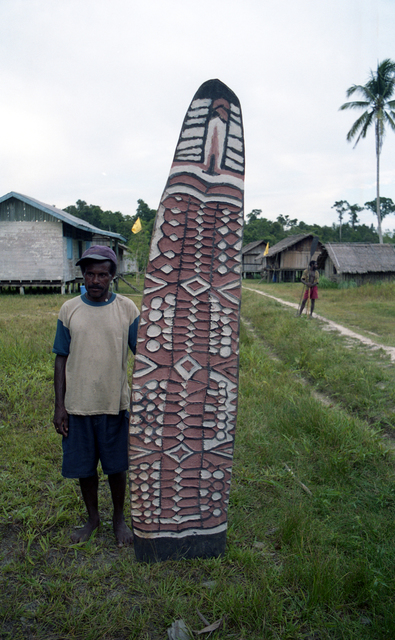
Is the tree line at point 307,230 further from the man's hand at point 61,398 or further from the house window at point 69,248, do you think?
the man's hand at point 61,398

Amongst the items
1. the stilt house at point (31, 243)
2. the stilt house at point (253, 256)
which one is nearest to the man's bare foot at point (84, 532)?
the stilt house at point (31, 243)

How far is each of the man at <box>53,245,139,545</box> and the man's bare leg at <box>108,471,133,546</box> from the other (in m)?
0.08

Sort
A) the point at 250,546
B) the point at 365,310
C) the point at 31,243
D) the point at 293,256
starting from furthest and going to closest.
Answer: the point at 293,256, the point at 31,243, the point at 365,310, the point at 250,546

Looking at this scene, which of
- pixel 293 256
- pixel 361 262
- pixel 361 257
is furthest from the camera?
pixel 293 256

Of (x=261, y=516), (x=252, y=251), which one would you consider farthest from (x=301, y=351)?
(x=252, y=251)

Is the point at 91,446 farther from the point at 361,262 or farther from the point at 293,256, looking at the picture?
the point at 293,256

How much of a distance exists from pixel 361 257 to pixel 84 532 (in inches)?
813

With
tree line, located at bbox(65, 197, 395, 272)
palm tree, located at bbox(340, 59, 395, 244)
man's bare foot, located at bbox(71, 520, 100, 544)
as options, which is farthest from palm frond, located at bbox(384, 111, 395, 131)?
man's bare foot, located at bbox(71, 520, 100, 544)

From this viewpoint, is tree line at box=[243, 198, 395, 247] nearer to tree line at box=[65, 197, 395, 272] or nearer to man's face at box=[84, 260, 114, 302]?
tree line at box=[65, 197, 395, 272]

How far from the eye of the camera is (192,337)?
7.14 ft

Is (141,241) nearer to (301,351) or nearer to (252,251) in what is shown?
(252,251)

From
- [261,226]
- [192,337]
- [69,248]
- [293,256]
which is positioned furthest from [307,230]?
[192,337]

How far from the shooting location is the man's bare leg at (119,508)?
2357 mm

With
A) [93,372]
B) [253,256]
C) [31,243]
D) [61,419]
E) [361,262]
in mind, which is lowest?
[61,419]
